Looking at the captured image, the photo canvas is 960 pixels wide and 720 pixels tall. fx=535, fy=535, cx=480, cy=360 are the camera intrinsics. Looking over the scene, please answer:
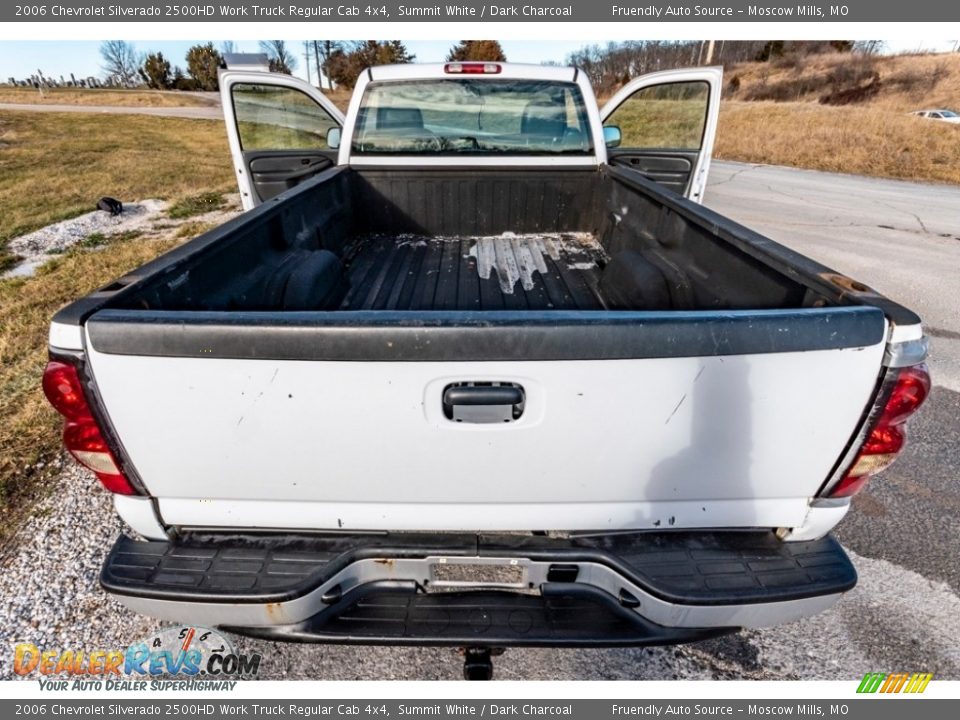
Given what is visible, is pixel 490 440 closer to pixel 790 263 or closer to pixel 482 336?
pixel 482 336

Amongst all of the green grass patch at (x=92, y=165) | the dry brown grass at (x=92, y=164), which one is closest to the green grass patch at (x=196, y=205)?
the green grass patch at (x=92, y=165)

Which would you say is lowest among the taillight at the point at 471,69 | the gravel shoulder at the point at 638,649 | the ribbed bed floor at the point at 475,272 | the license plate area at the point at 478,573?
the gravel shoulder at the point at 638,649

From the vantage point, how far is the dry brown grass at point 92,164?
980cm

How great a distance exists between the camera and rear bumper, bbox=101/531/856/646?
1603 millimetres

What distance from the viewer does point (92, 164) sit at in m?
14.0

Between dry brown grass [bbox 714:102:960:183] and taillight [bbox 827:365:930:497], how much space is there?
17.0 meters

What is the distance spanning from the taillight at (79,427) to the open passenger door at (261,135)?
3496mm

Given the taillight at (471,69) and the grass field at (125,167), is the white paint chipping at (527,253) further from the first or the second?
the grass field at (125,167)

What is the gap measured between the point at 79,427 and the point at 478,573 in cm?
124

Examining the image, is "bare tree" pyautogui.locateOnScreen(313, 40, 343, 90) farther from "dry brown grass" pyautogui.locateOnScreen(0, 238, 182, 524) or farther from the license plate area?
the license plate area

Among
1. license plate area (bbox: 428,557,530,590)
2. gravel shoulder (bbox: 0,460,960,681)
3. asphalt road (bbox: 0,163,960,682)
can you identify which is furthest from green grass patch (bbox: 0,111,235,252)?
license plate area (bbox: 428,557,530,590)

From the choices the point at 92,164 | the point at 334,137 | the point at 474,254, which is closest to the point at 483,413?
the point at 474,254
